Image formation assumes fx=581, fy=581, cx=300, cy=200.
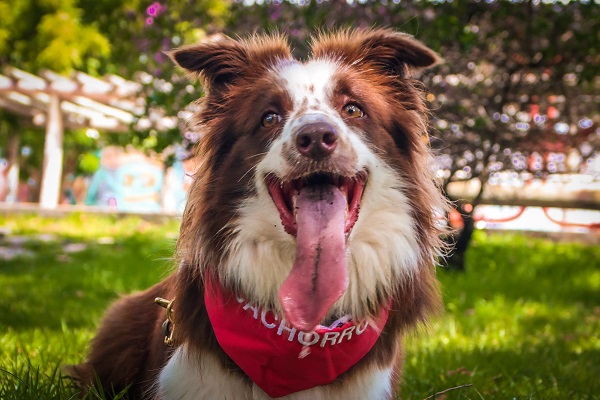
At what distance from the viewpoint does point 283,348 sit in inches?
95.3

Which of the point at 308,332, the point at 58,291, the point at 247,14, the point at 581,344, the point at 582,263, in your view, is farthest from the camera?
the point at 582,263

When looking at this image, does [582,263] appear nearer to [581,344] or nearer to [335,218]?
[581,344]

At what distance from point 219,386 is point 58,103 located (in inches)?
551

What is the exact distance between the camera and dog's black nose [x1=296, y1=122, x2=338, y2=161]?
224 centimetres

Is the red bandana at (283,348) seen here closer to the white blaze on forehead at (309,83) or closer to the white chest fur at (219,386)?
the white chest fur at (219,386)

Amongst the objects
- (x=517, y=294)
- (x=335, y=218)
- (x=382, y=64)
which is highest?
(x=382, y=64)

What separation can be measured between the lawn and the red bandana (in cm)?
46

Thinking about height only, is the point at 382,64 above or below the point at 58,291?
above

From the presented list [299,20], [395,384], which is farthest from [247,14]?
[395,384]

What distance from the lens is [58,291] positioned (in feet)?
20.5

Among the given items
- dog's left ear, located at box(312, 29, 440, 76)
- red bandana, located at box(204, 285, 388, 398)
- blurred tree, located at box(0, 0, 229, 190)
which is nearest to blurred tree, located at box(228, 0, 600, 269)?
dog's left ear, located at box(312, 29, 440, 76)

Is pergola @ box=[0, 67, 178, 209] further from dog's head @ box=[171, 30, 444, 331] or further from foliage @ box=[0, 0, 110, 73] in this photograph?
dog's head @ box=[171, 30, 444, 331]

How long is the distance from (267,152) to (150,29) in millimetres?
5262

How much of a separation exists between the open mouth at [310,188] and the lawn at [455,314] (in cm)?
73
